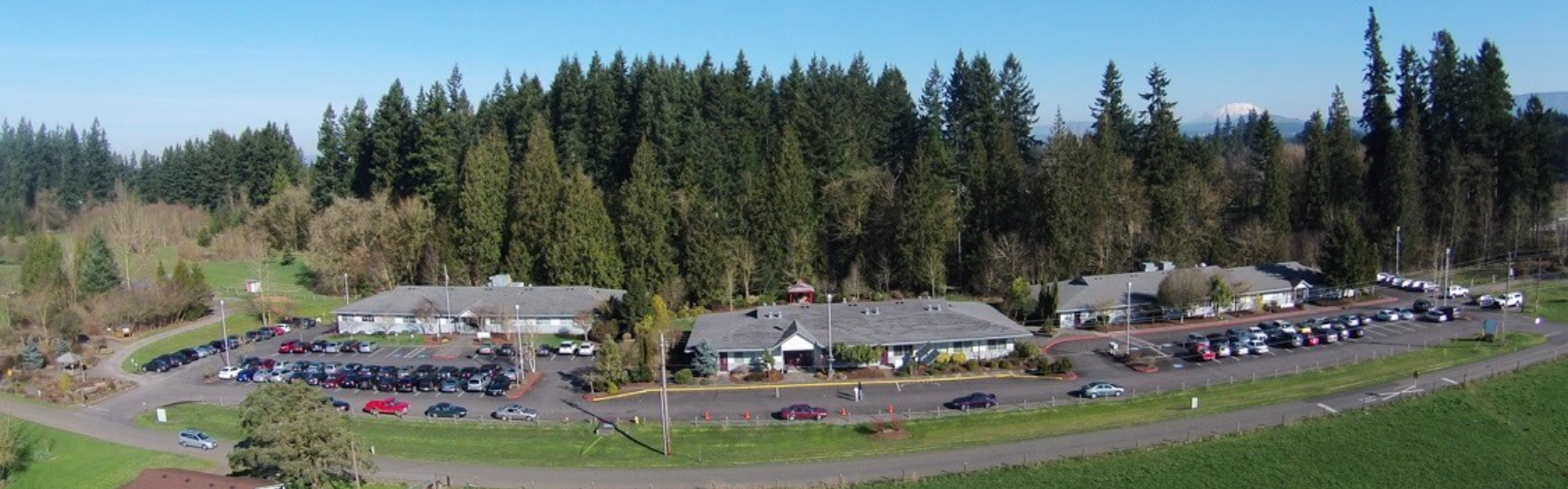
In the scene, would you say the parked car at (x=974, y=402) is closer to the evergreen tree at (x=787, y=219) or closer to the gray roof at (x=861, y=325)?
the gray roof at (x=861, y=325)

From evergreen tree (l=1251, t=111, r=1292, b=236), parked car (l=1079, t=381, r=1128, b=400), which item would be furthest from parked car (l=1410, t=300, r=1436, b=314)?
parked car (l=1079, t=381, r=1128, b=400)

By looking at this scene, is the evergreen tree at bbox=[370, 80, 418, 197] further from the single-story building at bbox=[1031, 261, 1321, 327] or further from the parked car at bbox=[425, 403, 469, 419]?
the single-story building at bbox=[1031, 261, 1321, 327]

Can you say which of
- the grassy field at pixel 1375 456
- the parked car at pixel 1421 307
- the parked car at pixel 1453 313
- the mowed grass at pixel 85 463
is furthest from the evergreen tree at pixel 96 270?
the parked car at pixel 1453 313

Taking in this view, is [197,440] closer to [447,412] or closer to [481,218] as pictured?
[447,412]

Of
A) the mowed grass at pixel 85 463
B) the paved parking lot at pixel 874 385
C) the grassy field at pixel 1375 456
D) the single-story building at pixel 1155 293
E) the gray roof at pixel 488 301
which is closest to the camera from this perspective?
the grassy field at pixel 1375 456

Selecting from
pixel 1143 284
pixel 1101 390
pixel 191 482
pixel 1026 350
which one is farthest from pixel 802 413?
pixel 1143 284

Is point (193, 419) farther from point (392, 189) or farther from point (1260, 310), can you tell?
point (1260, 310)
